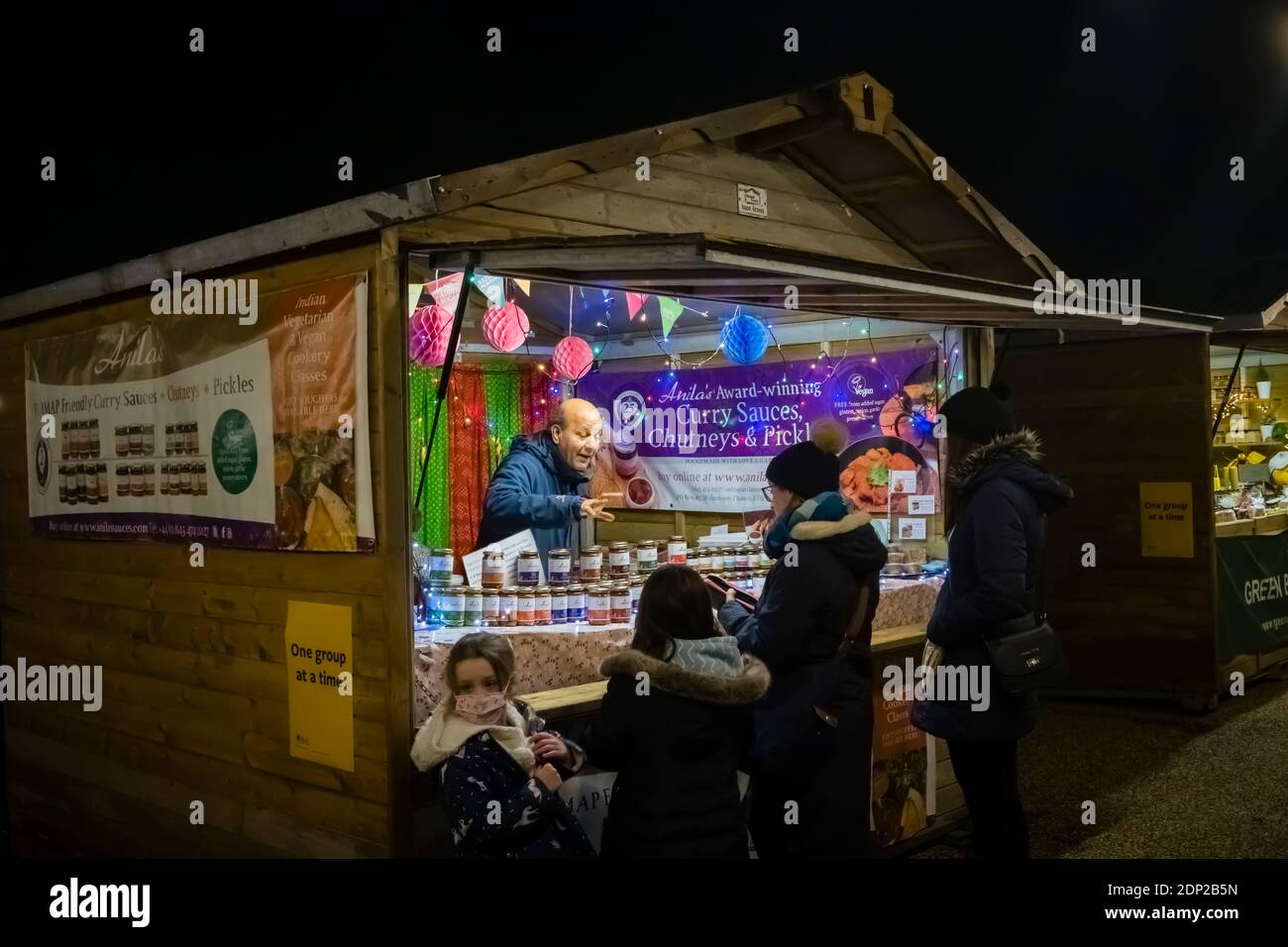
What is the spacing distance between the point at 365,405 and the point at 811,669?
69.9 inches

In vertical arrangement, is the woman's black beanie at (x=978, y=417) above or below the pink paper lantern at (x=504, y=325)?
below

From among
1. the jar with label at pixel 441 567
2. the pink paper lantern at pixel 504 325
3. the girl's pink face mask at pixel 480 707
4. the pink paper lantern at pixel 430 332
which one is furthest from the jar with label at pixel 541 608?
the pink paper lantern at pixel 504 325

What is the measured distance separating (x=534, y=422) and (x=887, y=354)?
2.99 meters

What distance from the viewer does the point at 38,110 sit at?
590 cm

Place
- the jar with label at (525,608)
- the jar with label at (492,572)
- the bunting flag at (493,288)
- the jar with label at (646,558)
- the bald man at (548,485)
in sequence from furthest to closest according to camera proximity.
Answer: the bunting flag at (493,288) < the bald man at (548,485) < the jar with label at (646,558) < the jar with label at (492,572) < the jar with label at (525,608)

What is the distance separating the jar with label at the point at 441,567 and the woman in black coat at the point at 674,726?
48.7 inches

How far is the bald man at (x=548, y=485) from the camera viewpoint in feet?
18.1

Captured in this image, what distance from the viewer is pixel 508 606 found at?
4219mm

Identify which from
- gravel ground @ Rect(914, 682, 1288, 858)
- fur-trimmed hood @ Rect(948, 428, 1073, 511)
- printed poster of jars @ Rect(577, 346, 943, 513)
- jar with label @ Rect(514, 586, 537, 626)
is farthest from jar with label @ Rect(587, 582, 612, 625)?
printed poster of jars @ Rect(577, 346, 943, 513)

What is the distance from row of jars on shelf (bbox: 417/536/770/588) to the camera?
4355mm

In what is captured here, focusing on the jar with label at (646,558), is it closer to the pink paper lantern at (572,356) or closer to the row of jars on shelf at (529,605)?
the row of jars on shelf at (529,605)

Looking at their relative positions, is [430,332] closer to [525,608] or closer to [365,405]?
[525,608]
